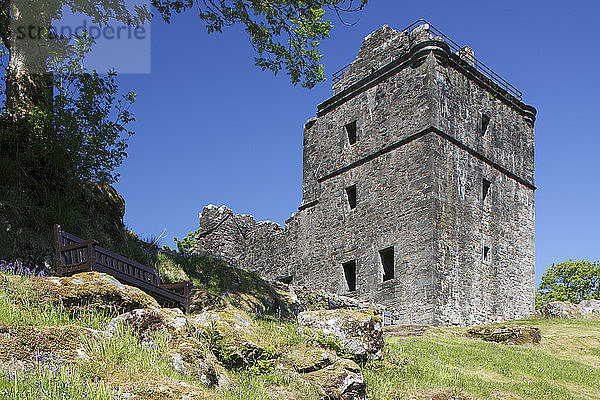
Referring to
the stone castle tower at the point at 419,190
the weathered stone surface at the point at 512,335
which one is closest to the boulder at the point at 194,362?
the weathered stone surface at the point at 512,335

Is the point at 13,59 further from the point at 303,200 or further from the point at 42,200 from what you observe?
the point at 303,200

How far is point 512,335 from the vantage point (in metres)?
15.6

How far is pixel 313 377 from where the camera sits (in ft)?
25.1

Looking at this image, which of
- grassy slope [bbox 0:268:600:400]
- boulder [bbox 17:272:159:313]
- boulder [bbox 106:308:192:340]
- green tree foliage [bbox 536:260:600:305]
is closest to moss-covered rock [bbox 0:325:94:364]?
grassy slope [bbox 0:268:600:400]

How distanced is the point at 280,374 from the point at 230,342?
2.49 ft

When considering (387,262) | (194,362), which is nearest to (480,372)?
(194,362)

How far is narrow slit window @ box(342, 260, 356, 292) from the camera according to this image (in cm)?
2456

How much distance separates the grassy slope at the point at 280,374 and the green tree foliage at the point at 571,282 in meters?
33.6

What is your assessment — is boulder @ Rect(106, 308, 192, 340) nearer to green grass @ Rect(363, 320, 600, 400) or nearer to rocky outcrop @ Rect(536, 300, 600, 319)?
green grass @ Rect(363, 320, 600, 400)

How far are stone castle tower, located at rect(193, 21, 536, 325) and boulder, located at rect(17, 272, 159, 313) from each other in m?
14.7

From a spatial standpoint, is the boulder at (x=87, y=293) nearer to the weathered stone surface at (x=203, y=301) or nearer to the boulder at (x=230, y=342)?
the boulder at (x=230, y=342)

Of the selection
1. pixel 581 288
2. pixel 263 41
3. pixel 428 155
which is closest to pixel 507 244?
A: pixel 428 155

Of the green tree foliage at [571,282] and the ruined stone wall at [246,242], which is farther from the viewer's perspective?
the green tree foliage at [571,282]

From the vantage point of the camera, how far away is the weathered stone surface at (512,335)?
51.1 ft
